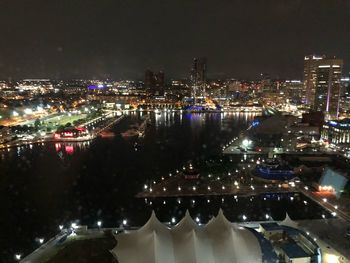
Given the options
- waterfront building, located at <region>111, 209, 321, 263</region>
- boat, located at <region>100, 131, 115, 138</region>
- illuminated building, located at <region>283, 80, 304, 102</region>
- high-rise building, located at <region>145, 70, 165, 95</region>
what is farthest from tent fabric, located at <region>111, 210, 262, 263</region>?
high-rise building, located at <region>145, 70, 165, 95</region>

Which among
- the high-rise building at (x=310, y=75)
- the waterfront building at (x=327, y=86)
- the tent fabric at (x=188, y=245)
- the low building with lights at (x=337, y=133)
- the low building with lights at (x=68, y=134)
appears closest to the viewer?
the tent fabric at (x=188, y=245)

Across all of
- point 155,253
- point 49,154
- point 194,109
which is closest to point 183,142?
point 49,154

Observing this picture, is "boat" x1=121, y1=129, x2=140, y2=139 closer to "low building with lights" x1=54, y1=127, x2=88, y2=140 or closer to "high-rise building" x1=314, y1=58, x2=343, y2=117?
"low building with lights" x1=54, y1=127, x2=88, y2=140

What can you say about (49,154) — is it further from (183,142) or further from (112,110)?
(112,110)

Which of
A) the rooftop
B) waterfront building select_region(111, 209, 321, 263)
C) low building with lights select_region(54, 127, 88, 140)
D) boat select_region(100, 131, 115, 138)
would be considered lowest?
boat select_region(100, 131, 115, 138)

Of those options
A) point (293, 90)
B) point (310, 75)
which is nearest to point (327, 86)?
point (310, 75)

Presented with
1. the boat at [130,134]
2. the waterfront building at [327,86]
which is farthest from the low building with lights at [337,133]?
the waterfront building at [327,86]

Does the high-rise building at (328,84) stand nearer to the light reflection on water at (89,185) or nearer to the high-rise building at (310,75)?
the high-rise building at (310,75)
